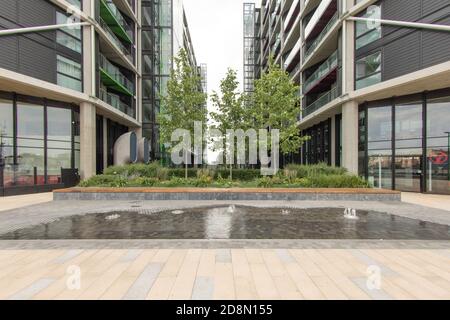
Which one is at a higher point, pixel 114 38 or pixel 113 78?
pixel 114 38

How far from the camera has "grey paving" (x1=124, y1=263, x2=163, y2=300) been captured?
322cm

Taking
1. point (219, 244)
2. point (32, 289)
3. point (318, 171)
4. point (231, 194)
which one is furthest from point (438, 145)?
point (32, 289)

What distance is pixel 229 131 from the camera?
1877 cm

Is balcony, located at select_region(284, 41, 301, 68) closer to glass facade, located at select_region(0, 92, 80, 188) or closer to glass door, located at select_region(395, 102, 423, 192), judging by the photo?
glass door, located at select_region(395, 102, 423, 192)

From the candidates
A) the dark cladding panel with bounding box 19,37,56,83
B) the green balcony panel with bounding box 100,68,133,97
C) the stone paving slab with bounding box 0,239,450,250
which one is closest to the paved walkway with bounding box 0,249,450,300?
the stone paving slab with bounding box 0,239,450,250

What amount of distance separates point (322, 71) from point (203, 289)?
26.5m

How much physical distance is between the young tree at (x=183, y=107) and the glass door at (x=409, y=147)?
47.0 feet

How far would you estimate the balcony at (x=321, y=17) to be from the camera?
22203mm

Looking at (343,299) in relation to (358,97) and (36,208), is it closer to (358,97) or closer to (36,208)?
(36,208)

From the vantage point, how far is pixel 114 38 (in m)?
24.8

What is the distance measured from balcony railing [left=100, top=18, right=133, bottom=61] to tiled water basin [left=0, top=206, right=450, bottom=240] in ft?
69.1

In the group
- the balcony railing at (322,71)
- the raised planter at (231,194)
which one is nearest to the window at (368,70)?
the balcony railing at (322,71)

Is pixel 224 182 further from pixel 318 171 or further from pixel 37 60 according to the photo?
pixel 37 60

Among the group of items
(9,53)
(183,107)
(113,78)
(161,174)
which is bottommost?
(161,174)
